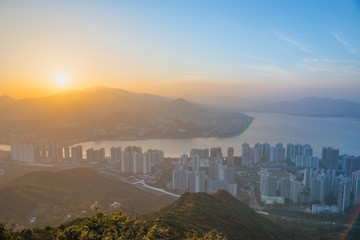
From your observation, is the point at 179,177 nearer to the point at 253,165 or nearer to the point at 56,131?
the point at 253,165

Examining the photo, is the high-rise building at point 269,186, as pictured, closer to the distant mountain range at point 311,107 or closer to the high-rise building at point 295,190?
the high-rise building at point 295,190

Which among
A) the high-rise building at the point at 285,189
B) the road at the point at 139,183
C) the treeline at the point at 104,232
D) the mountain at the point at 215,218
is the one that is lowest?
the road at the point at 139,183

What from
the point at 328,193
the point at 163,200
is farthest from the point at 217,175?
the point at 328,193

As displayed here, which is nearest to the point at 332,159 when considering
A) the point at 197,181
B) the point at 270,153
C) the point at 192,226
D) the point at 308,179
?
the point at 270,153

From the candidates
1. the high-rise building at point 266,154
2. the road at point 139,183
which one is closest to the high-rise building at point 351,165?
the high-rise building at point 266,154

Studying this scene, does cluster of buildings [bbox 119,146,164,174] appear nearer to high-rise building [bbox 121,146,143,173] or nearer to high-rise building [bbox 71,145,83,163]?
high-rise building [bbox 121,146,143,173]

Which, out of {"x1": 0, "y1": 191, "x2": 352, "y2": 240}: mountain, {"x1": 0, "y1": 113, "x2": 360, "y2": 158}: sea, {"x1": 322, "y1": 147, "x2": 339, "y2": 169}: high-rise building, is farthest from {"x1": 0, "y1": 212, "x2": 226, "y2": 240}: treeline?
{"x1": 0, "y1": 113, "x2": 360, "y2": 158}: sea
